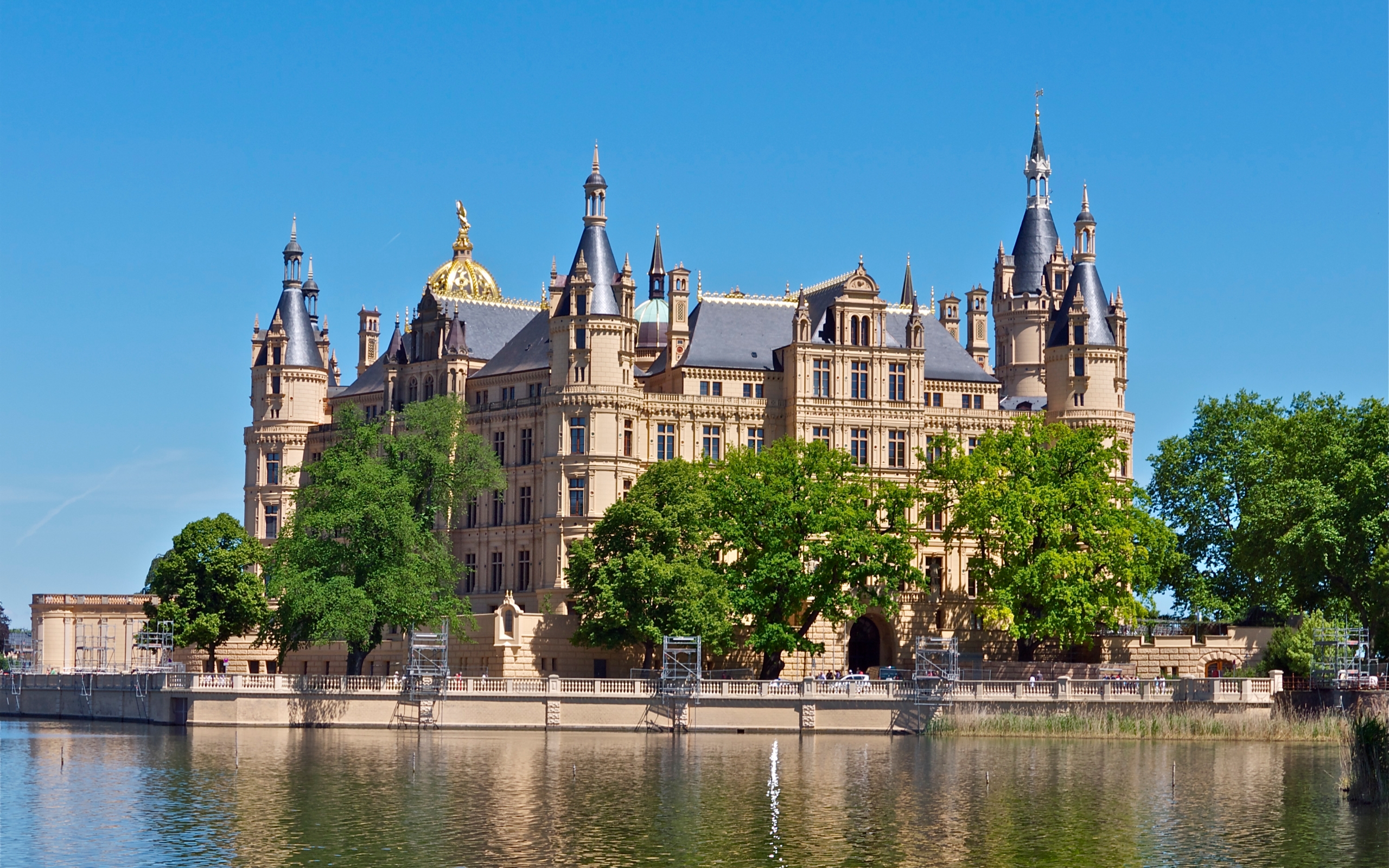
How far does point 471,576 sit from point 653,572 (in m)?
Result: 21.5

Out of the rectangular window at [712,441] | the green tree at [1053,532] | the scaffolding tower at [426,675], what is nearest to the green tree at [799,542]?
the green tree at [1053,532]

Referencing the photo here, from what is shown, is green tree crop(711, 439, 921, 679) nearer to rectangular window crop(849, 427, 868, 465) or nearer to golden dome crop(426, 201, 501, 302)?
rectangular window crop(849, 427, 868, 465)

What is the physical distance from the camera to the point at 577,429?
322 ft

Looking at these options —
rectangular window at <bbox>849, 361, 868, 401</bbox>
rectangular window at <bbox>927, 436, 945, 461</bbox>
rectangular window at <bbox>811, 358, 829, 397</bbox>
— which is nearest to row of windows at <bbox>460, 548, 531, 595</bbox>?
rectangular window at <bbox>811, 358, 829, 397</bbox>

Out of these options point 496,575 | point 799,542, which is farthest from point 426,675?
point 496,575

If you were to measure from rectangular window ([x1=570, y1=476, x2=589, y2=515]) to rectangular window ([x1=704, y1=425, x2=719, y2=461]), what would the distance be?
634 cm

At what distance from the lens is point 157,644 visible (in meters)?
90.7

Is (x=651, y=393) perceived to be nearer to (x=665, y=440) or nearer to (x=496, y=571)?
(x=665, y=440)

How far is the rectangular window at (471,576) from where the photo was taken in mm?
103125

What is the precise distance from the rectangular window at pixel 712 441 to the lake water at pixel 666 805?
1215 inches

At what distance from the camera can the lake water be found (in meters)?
43.2

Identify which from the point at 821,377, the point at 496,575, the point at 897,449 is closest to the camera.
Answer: the point at 821,377

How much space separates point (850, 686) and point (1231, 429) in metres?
30.0

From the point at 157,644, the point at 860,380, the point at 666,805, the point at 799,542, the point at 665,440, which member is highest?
the point at 860,380
